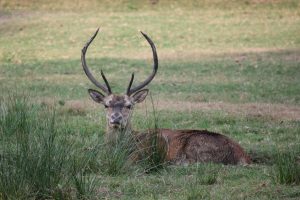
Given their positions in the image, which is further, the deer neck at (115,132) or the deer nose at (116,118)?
the deer nose at (116,118)

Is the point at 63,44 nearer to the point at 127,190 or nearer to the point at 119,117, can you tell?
the point at 119,117

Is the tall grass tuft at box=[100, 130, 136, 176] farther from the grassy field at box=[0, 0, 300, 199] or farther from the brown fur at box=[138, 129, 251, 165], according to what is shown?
the brown fur at box=[138, 129, 251, 165]

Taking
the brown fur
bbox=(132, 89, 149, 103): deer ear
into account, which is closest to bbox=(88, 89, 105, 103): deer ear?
bbox=(132, 89, 149, 103): deer ear

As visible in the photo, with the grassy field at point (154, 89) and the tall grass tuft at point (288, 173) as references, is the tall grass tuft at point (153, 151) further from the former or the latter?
the tall grass tuft at point (288, 173)

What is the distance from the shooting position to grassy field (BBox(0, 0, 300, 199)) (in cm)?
775

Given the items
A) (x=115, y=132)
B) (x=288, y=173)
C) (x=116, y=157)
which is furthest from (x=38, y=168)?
(x=115, y=132)

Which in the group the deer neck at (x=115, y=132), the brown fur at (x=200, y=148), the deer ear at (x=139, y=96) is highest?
the deer ear at (x=139, y=96)

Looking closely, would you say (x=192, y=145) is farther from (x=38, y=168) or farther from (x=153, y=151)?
(x=38, y=168)

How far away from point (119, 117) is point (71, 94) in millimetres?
5559

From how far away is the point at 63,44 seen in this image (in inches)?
986

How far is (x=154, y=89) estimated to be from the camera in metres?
16.7

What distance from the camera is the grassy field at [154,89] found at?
7.75m

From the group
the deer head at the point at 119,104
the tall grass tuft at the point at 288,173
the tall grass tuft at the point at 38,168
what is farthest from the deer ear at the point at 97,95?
the tall grass tuft at the point at 288,173

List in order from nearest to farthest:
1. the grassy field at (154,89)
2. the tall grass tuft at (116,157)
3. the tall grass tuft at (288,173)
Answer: the grassy field at (154,89) → the tall grass tuft at (288,173) → the tall grass tuft at (116,157)
